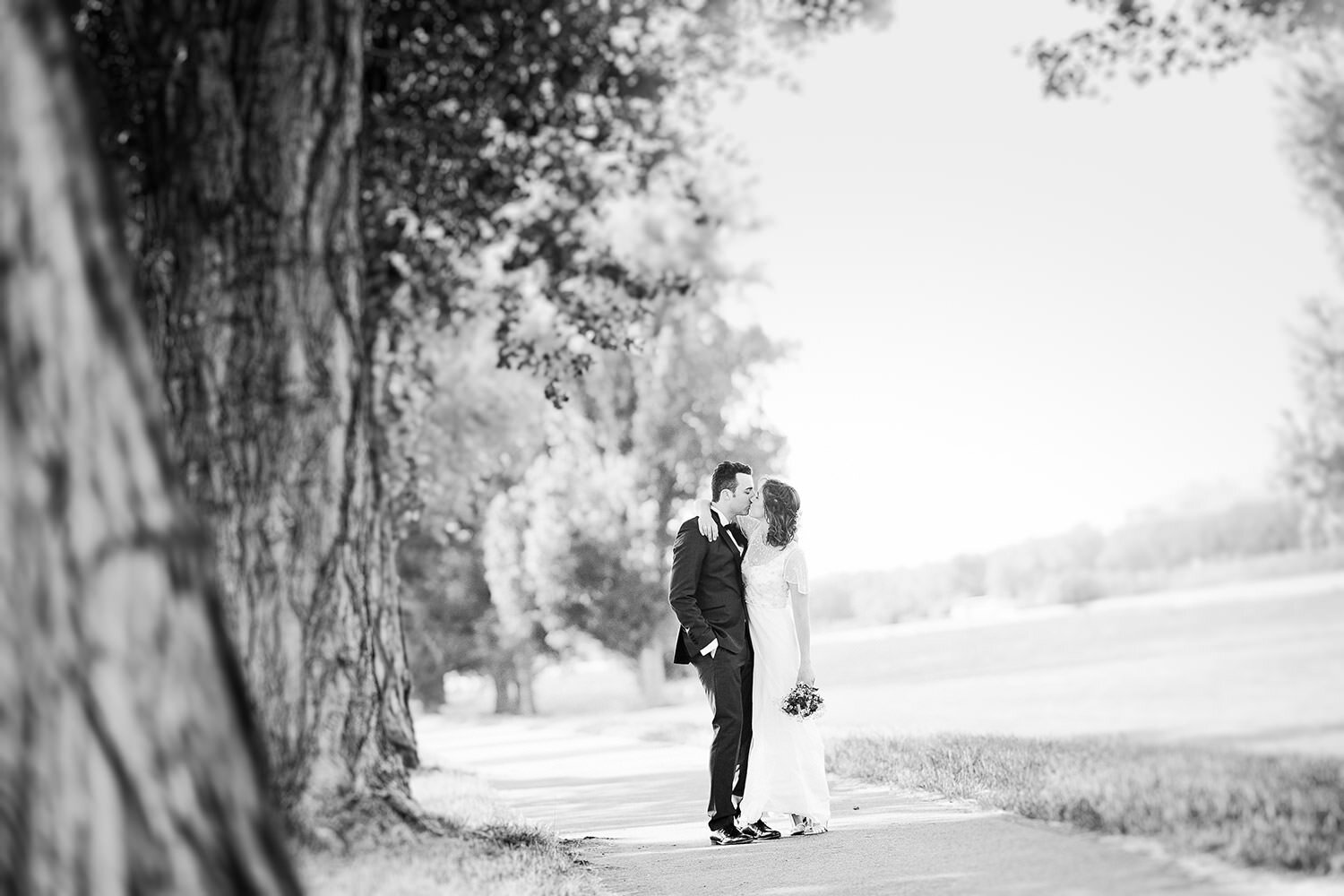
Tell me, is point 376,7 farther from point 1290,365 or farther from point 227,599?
point 1290,365

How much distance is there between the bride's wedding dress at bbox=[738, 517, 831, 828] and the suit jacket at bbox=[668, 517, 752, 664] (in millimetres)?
159

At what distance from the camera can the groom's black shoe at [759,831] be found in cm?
873

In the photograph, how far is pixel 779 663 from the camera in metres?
9.27

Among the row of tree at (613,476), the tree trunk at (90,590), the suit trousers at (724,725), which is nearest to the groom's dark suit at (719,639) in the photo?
the suit trousers at (724,725)

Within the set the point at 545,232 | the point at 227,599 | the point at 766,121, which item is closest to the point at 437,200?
the point at 545,232

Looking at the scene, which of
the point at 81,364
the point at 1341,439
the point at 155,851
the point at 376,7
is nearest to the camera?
the point at 155,851

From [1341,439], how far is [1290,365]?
236cm

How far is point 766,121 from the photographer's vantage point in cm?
2483

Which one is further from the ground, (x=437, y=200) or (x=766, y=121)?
(x=766, y=121)

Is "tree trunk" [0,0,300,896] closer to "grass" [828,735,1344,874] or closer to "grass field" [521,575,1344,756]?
"grass" [828,735,1344,874]

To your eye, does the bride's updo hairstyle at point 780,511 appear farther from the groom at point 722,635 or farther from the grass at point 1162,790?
the grass at point 1162,790

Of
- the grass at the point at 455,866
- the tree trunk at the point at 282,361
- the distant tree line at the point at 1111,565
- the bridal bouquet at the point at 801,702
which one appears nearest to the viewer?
the grass at the point at 455,866

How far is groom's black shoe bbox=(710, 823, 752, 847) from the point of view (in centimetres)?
862

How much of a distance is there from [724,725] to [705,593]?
0.97 metres
